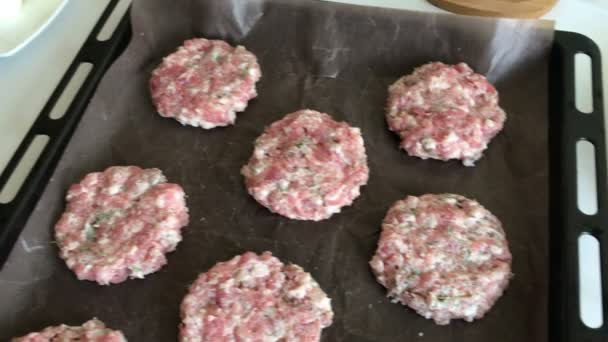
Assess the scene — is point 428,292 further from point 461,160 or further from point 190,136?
point 190,136

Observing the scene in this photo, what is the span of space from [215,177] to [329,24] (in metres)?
0.77

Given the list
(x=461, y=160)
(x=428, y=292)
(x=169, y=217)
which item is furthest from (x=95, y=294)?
(x=461, y=160)

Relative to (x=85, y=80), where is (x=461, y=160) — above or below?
below

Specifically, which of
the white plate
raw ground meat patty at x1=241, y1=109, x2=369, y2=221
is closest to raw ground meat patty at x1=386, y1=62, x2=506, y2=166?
raw ground meat patty at x1=241, y1=109, x2=369, y2=221

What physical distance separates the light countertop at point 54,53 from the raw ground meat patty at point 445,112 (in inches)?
15.9

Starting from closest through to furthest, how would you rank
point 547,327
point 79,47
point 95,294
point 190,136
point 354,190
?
point 547,327 < point 95,294 < point 354,190 < point 190,136 < point 79,47

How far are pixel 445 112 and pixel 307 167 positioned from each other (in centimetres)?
55

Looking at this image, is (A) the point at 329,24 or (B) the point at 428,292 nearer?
(B) the point at 428,292

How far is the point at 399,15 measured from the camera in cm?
236

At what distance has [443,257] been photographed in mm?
1927

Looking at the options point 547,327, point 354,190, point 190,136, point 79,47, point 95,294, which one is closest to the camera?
point 547,327

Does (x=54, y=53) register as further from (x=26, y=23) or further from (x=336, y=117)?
(x=336, y=117)

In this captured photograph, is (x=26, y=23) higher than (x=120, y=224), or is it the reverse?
(x=26, y=23)

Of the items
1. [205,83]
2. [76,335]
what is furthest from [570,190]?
[76,335]
